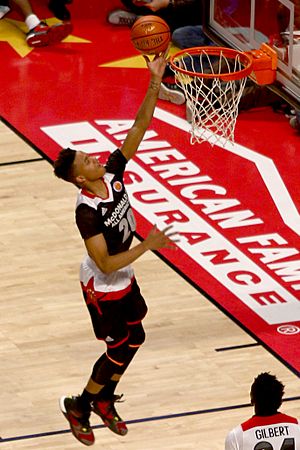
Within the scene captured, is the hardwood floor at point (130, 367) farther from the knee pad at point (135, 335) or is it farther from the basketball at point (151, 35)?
the basketball at point (151, 35)

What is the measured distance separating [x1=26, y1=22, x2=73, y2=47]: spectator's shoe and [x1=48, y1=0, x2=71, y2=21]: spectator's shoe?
29 cm

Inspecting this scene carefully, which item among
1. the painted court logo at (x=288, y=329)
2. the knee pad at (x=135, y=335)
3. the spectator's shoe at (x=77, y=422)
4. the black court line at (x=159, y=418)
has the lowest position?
the painted court logo at (x=288, y=329)

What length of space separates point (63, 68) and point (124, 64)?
2.18 feet

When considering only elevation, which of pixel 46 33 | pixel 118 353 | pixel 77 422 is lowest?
pixel 46 33

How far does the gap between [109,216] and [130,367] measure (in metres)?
2.20

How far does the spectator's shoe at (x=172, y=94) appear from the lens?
14430mm

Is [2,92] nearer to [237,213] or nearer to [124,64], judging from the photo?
[124,64]

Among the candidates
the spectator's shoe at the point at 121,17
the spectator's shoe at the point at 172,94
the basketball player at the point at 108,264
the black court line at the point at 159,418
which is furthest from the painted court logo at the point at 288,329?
the spectator's shoe at the point at 121,17

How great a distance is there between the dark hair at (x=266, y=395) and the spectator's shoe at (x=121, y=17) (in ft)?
32.4

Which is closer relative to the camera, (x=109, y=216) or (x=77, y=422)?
(x=109, y=216)

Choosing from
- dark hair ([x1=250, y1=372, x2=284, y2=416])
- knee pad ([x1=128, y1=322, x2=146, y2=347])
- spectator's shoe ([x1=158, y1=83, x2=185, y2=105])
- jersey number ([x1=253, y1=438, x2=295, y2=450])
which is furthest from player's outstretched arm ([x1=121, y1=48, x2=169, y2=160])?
spectator's shoe ([x1=158, y1=83, x2=185, y2=105])

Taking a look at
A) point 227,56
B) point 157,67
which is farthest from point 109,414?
point 227,56

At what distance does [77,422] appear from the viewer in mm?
8695

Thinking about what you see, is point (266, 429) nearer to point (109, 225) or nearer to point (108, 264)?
point (108, 264)
